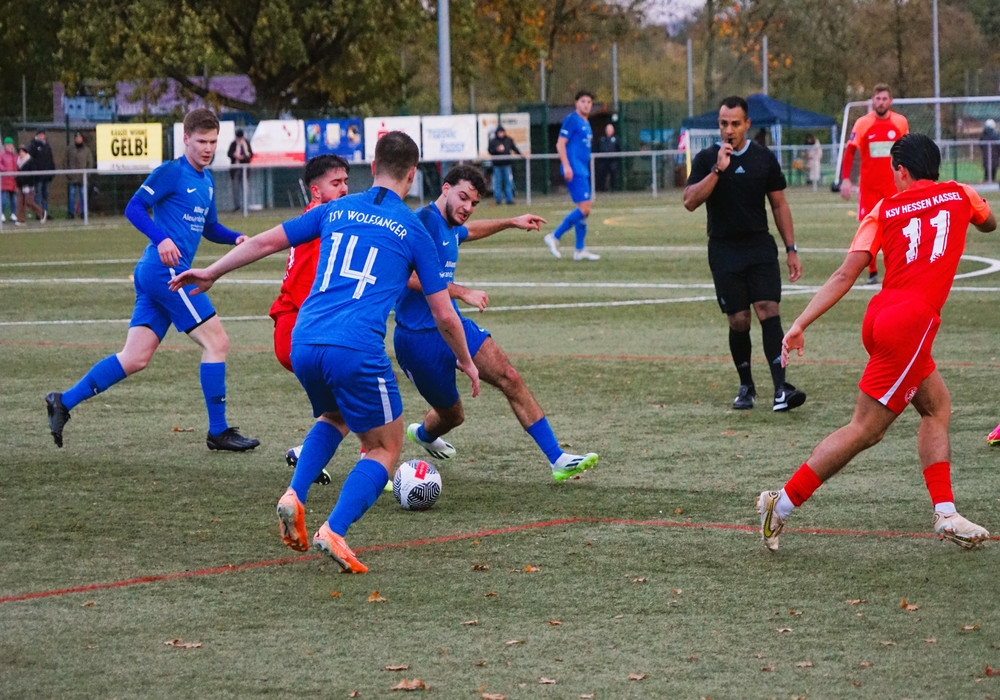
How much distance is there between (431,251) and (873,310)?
74.5 inches

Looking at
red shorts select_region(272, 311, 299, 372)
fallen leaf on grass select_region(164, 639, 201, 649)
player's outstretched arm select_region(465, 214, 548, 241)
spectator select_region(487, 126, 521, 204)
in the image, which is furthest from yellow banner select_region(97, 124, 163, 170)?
fallen leaf on grass select_region(164, 639, 201, 649)

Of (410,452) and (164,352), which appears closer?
(410,452)

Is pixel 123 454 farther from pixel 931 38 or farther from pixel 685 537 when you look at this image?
pixel 931 38

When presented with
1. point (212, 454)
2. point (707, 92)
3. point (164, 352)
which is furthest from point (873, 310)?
point (707, 92)

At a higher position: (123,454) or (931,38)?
(931,38)

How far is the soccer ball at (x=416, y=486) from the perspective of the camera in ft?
→ 23.6

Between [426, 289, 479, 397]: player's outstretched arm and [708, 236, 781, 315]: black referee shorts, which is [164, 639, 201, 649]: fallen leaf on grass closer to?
[426, 289, 479, 397]: player's outstretched arm

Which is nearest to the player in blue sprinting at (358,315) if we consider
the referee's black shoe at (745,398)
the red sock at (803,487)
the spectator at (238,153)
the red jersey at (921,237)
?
the red sock at (803,487)

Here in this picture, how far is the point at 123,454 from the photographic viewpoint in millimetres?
8742

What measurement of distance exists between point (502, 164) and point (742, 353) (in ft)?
91.5

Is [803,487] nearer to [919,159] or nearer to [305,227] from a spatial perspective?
[919,159]

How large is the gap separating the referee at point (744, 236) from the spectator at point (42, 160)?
26.8 meters

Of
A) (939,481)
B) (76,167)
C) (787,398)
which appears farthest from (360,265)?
(76,167)

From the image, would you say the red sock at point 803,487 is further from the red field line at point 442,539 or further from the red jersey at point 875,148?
the red jersey at point 875,148
